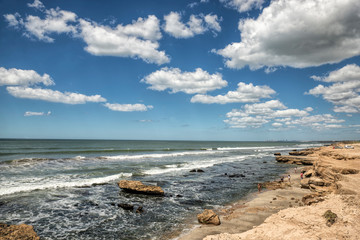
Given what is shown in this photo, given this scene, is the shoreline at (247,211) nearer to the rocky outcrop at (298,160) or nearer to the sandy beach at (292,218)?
the sandy beach at (292,218)

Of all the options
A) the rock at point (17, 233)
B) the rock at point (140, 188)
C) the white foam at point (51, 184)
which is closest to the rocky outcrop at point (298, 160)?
the rock at point (140, 188)

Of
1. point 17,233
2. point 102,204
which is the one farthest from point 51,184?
point 17,233

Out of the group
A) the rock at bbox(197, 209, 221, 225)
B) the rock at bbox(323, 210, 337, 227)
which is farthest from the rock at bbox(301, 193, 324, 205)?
the rock at bbox(197, 209, 221, 225)

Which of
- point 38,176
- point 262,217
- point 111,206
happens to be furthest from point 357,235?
point 38,176

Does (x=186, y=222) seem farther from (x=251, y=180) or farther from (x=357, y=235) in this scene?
(x=251, y=180)

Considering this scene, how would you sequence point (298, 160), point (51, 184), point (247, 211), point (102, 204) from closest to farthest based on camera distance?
1. point (247, 211)
2. point (102, 204)
3. point (51, 184)
4. point (298, 160)

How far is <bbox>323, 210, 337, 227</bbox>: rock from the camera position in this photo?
28.1 feet

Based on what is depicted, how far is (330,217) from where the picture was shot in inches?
346

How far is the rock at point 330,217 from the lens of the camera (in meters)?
8.57

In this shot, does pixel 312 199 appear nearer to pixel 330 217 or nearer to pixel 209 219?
pixel 330 217

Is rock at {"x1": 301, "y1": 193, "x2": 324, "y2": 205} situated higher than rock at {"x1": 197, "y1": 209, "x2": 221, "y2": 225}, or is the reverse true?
rock at {"x1": 301, "y1": 193, "x2": 324, "y2": 205}

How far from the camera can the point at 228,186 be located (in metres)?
23.2

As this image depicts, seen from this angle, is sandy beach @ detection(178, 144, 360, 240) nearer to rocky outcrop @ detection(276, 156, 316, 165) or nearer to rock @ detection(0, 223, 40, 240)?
rock @ detection(0, 223, 40, 240)

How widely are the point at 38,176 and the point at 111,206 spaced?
15911 millimetres
